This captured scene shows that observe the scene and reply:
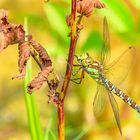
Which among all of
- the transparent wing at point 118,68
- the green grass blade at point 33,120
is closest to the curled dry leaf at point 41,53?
the green grass blade at point 33,120

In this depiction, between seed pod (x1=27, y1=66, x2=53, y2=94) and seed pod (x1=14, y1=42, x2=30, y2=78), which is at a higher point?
seed pod (x1=14, y1=42, x2=30, y2=78)

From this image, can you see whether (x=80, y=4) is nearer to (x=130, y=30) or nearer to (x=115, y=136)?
(x=130, y=30)

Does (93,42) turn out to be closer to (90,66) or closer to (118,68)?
(118,68)

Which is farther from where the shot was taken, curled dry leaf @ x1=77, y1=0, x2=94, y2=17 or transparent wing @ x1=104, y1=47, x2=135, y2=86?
transparent wing @ x1=104, y1=47, x2=135, y2=86

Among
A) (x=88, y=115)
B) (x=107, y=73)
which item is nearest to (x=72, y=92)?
(x=88, y=115)

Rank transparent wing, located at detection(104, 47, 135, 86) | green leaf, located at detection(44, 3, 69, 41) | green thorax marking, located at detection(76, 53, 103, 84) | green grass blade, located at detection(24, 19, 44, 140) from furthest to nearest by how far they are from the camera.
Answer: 1. green leaf, located at detection(44, 3, 69, 41)
2. transparent wing, located at detection(104, 47, 135, 86)
3. green thorax marking, located at detection(76, 53, 103, 84)
4. green grass blade, located at detection(24, 19, 44, 140)

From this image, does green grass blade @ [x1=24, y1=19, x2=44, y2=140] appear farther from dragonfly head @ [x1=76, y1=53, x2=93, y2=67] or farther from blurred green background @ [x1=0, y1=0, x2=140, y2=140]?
blurred green background @ [x1=0, y1=0, x2=140, y2=140]

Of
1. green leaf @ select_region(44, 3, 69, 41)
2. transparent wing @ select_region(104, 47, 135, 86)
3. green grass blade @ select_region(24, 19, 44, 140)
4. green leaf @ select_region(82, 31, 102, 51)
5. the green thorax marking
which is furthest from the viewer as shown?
green leaf @ select_region(44, 3, 69, 41)

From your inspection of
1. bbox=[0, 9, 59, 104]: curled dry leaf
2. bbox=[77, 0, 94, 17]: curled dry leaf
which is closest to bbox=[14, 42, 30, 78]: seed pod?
bbox=[0, 9, 59, 104]: curled dry leaf

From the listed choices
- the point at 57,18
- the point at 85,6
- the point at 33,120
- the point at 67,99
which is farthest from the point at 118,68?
the point at 85,6
